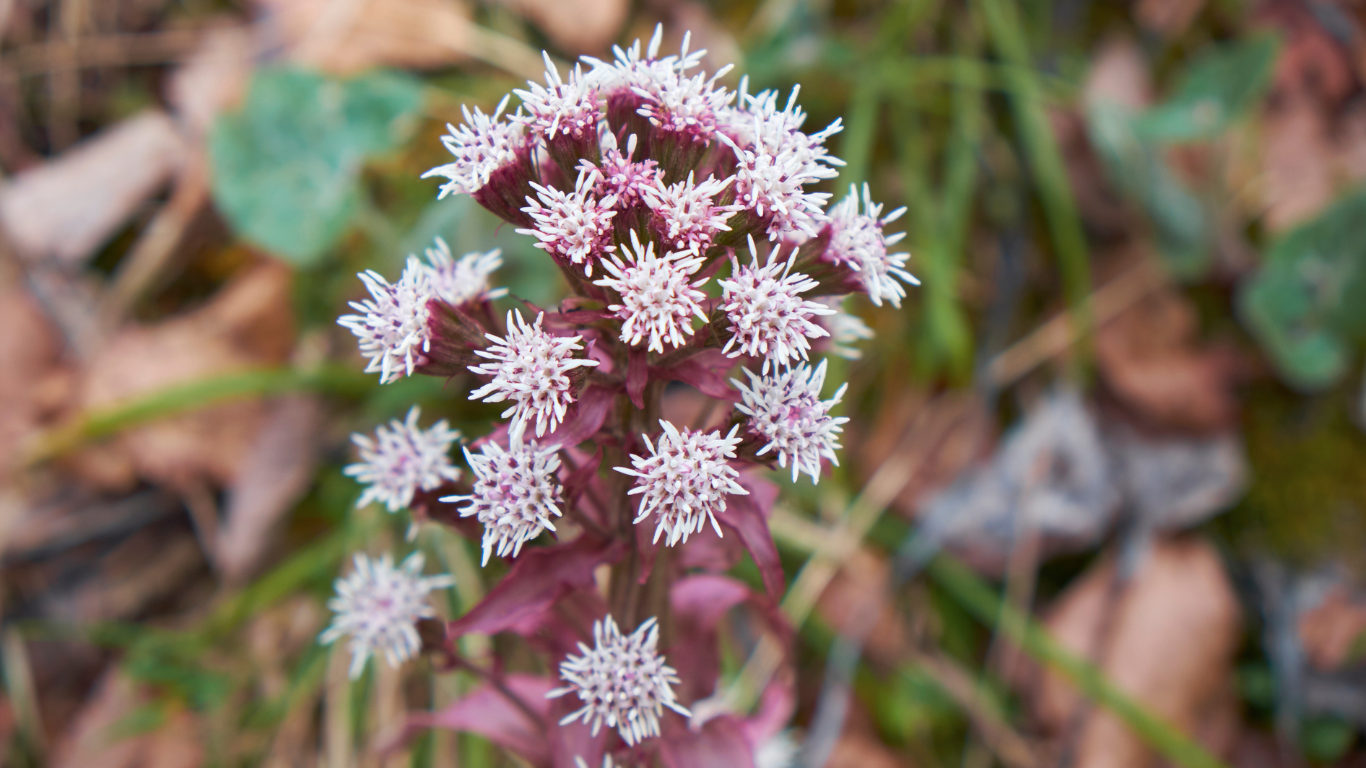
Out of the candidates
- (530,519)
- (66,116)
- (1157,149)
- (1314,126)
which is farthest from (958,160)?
(66,116)

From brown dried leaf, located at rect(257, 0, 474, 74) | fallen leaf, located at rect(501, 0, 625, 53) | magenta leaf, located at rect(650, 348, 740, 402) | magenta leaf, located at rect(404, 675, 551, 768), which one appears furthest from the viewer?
brown dried leaf, located at rect(257, 0, 474, 74)

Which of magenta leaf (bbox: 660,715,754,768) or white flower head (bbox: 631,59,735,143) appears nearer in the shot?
white flower head (bbox: 631,59,735,143)

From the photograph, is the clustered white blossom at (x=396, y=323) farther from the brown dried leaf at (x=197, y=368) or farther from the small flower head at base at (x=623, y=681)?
the brown dried leaf at (x=197, y=368)

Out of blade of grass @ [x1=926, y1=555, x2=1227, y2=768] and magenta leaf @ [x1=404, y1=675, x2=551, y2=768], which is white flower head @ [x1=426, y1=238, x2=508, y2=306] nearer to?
magenta leaf @ [x1=404, y1=675, x2=551, y2=768]

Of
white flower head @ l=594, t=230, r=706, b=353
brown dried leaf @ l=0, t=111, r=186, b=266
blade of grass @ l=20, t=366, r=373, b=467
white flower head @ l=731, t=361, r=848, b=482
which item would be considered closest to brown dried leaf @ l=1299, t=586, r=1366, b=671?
white flower head @ l=731, t=361, r=848, b=482

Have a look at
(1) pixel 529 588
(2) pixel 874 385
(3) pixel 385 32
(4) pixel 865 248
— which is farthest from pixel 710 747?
(3) pixel 385 32

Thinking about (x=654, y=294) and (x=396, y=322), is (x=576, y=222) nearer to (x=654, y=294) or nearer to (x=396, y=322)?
(x=654, y=294)
